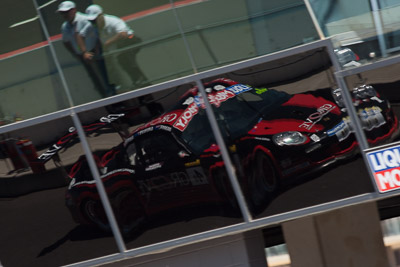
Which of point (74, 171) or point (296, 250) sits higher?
point (74, 171)

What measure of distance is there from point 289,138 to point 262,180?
1.94ft

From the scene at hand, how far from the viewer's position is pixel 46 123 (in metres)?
8.20

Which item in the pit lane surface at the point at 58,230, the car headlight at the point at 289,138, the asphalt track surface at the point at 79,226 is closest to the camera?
the car headlight at the point at 289,138

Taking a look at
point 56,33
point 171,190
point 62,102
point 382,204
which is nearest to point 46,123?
point 62,102

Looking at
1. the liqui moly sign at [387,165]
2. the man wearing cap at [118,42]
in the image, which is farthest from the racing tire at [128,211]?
the liqui moly sign at [387,165]

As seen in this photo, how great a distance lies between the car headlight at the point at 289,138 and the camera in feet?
25.7

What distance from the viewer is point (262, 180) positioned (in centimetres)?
796

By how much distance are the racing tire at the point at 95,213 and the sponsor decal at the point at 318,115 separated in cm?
271

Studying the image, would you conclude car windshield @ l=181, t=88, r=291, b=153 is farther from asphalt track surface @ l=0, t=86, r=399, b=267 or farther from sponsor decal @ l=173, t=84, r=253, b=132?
asphalt track surface @ l=0, t=86, r=399, b=267

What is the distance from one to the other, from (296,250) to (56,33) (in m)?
4.21

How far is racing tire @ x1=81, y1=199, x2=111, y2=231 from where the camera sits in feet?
27.5

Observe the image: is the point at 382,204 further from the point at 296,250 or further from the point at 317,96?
the point at 317,96

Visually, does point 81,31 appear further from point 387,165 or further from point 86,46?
point 387,165

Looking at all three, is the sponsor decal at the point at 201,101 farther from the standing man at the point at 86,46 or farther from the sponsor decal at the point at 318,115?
the standing man at the point at 86,46
